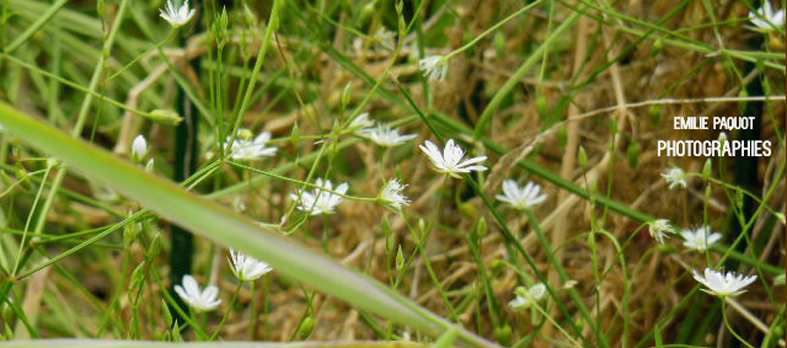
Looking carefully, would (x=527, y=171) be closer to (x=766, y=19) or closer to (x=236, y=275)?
(x=766, y=19)

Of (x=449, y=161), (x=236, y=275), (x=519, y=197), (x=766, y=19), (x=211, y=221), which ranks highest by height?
(x=766, y=19)

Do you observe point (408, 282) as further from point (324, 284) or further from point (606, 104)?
point (324, 284)

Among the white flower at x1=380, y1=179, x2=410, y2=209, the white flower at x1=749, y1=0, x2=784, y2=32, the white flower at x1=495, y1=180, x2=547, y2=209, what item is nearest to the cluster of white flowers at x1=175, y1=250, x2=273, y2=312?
the white flower at x1=380, y1=179, x2=410, y2=209

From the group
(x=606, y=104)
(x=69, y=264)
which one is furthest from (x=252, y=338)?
(x=69, y=264)

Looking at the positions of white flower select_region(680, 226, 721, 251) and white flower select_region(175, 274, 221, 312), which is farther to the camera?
white flower select_region(680, 226, 721, 251)

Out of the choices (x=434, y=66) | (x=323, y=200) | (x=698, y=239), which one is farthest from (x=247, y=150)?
(x=698, y=239)

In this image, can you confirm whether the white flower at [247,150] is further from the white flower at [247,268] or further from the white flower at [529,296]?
the white flower at [529,296]

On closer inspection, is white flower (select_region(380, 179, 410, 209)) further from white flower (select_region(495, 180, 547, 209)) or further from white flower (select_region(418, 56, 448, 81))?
white flower (select_region(495, 180, 547, 209))

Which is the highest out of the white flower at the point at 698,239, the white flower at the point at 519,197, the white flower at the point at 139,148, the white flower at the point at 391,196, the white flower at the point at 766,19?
the white flower at the point at 766,19

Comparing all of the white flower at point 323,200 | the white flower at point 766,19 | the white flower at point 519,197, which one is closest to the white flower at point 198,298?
the white flower at point 323,200

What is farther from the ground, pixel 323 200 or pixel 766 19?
pixel 766 19

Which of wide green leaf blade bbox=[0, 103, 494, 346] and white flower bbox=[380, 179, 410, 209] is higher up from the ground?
white flower bbox=[380, 179, 410, 209]
